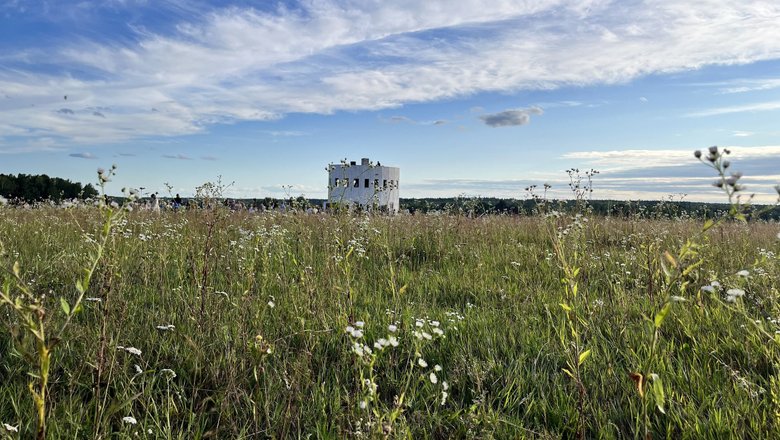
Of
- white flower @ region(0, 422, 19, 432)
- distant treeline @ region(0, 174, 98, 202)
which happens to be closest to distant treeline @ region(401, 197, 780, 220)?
white flower @ region(0, 422, 19, 432)

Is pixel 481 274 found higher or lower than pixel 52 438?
higher

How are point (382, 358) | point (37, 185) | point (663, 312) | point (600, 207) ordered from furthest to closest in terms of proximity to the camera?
1. point (37, 185)
2. point (600, 207)
3. point (382, 358)
4. point (663, 312)

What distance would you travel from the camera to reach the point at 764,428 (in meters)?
2.26

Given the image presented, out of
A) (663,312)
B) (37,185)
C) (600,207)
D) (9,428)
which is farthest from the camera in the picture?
(37,185)

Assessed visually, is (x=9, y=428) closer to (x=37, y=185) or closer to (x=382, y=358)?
(x=382, y=358)

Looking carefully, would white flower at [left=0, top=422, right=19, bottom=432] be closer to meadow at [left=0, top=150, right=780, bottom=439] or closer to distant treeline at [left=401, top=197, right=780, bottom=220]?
meadow at [left=0, top=150, right=780, bottom=439]

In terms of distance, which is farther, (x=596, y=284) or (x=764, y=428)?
(x=596, y=284)

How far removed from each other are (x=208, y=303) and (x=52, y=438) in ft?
4.91

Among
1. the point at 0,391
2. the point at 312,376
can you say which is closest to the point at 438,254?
the point at 312,376

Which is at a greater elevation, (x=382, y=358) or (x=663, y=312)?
(x=663, y=312)

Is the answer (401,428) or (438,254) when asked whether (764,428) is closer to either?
(401,428)

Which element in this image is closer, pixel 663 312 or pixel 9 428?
pixel 663 312

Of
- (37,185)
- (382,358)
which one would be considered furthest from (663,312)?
(37,185)

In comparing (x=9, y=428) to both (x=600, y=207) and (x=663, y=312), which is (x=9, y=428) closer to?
(x=663, y=312)
